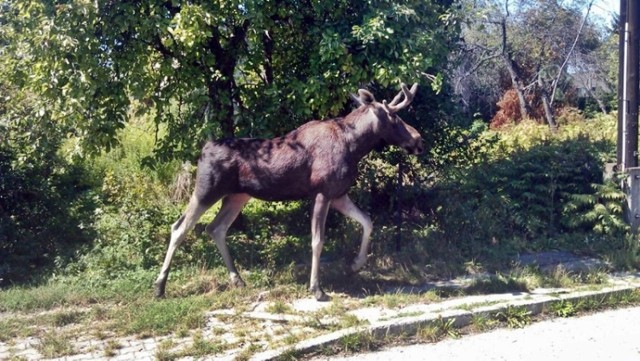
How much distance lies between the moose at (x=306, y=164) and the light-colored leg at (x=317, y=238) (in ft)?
0.04

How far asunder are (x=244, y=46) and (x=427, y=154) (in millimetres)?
3266

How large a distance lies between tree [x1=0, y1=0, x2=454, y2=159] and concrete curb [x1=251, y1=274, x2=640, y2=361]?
2.92m

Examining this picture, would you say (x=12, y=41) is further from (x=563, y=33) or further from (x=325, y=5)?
(x=563, y=33)

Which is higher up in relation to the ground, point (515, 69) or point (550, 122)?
point (515, 69)

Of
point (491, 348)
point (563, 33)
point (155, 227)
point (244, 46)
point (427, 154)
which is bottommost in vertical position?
point (491, 348)

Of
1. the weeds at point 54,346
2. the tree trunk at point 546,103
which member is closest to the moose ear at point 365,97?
the weeds at point 54,346

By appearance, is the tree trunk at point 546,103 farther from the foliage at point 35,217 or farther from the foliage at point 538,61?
the foliage at point 35,217

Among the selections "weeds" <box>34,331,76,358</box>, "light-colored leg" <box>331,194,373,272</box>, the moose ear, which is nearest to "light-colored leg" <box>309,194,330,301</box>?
"light-colored leg" <box>331,194,373,272</box>

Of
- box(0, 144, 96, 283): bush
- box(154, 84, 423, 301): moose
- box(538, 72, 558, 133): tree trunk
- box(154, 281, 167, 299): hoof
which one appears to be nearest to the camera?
box(154, 281, 167, 299): hoof

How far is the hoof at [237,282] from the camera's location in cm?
821

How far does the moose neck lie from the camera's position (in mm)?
8078

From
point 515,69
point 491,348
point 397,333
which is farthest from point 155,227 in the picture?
point 515,69

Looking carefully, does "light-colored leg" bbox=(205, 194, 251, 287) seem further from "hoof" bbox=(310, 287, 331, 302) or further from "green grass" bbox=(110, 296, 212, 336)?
"hoof" bbox=(310, 287, 331, 302)

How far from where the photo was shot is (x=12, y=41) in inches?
342
